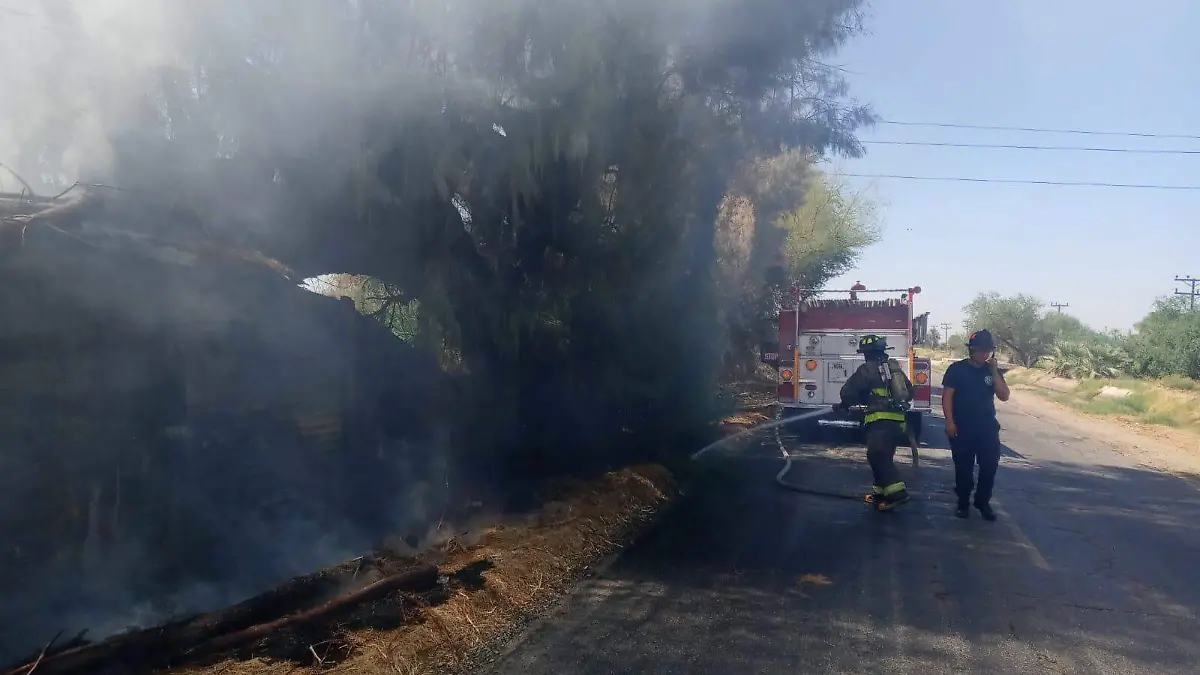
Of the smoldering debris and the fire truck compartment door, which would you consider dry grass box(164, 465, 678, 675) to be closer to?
the smoldering debris

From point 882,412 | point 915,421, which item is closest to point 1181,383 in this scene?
point 915,421

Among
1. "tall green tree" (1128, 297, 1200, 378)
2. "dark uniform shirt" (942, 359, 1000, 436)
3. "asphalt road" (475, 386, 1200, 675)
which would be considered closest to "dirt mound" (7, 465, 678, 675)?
"asphalt road" (475, 386, 1200, 675)

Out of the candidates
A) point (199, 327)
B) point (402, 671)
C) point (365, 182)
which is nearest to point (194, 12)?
point (365, 182)

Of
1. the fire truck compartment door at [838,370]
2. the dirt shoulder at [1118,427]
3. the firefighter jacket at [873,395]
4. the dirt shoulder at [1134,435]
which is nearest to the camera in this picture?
the firefighter jacket at [873,395]

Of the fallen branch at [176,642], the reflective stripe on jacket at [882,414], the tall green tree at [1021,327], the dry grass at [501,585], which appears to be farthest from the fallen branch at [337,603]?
the tall green tree at [1021,327]

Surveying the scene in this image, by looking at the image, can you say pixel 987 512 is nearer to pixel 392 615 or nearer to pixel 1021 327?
Answer: pixel 392 615

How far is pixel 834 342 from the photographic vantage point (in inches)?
527

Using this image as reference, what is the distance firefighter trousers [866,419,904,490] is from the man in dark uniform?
46 centimetres

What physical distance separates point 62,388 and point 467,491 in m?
3.88

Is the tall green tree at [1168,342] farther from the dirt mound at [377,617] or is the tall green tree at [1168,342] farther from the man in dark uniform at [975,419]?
the dirt mound at [377,617]

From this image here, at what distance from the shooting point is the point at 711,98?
8.98m

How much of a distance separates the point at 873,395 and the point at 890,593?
2744 mm

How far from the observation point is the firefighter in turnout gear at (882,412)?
7395 mm

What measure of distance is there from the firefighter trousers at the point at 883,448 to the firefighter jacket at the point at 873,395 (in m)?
0.07
